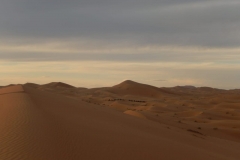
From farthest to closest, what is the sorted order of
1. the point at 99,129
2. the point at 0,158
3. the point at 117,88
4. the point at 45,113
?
the point at 117,88, the point at 45,113, the point at 99,129, the point at 0,158

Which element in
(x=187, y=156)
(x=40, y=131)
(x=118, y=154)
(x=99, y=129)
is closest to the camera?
(x=118, y=154)

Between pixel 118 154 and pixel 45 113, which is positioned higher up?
pixel 45 113

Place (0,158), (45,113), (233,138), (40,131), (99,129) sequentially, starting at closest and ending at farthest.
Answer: (0,158), (40,131), (99,129), (45,113), (233,138)

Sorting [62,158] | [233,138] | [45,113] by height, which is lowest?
[233,138]

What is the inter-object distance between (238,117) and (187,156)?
1988cm

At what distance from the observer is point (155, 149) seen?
8.40 meters

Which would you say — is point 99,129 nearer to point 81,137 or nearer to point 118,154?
point 81,137

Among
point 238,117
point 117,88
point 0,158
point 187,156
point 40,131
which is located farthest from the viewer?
point 117,88

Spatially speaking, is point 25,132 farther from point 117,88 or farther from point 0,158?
point 117,88

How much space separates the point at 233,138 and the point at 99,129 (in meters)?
11.4

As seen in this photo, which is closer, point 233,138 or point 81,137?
point 81,137

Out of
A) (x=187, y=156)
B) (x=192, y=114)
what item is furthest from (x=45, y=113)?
(x=192, y=114)

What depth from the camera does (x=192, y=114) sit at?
26984 mm

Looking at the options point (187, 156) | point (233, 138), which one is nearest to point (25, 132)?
point (187, 156)
